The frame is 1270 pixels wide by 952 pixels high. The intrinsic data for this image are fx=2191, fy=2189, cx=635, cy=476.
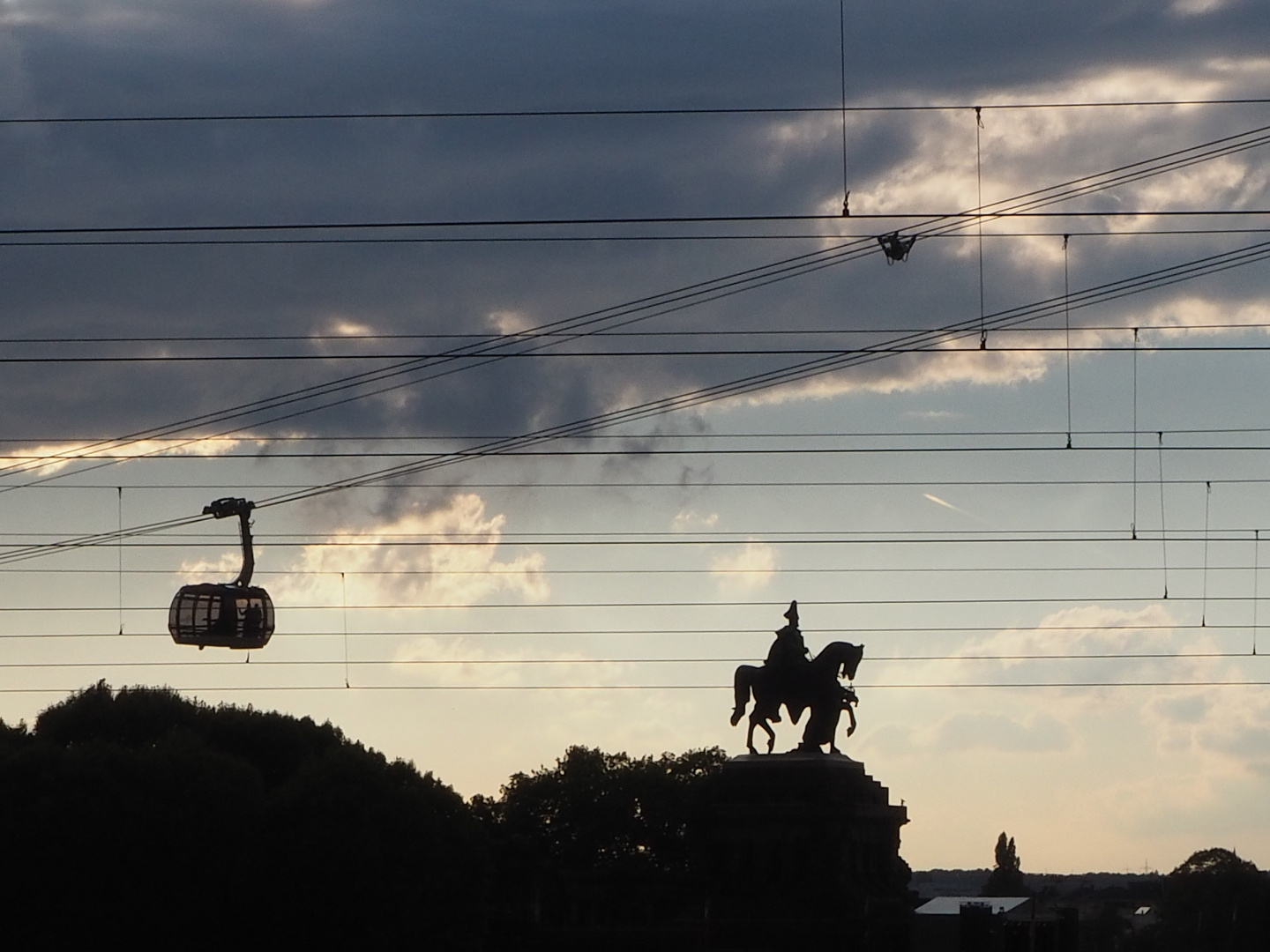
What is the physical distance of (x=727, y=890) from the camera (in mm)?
63219

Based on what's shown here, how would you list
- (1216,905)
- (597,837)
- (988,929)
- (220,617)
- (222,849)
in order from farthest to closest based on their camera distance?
(1216,905)
(597,837)
(222,849)
(988,929)
(220,617)

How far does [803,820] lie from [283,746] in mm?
18877

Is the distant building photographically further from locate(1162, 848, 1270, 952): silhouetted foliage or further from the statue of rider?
locate(1162, 848, 1270, 952): silhouetted foliage

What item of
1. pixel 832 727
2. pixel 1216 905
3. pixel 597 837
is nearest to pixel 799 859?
pixel 832 727

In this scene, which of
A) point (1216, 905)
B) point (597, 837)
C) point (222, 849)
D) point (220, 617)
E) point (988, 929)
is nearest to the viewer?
point (220, 617)

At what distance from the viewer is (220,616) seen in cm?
4759

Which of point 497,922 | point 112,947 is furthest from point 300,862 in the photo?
point 497,922

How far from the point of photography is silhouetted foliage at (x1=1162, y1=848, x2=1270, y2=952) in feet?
336

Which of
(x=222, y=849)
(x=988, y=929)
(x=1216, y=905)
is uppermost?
(x=222, y=849)

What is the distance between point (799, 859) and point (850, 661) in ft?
20.3

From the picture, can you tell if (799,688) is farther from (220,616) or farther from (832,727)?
(220,616)

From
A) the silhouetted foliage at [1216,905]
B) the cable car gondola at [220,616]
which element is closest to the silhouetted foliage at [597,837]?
the silhouetted foliage at [1216,905]

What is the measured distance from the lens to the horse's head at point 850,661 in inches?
2539

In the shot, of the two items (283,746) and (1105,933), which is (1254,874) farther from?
(283,746)
